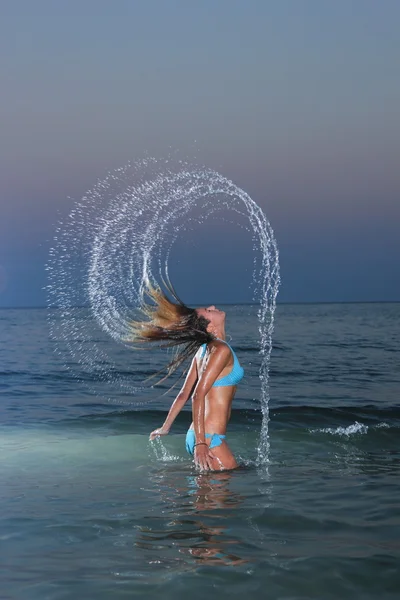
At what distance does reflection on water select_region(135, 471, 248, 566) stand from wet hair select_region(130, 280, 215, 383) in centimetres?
128

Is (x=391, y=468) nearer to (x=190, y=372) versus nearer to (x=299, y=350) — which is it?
(x=190, y=372)

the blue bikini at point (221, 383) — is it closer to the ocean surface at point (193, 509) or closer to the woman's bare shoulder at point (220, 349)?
the woman's bare shoulder at point (220, 349)

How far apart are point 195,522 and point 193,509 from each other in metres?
0.48

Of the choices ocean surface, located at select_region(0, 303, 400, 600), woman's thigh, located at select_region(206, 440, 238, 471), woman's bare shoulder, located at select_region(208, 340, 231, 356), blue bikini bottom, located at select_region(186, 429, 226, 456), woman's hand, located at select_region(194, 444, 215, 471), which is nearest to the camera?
ocean surface, located at select_region(0, 303, 400, 600)

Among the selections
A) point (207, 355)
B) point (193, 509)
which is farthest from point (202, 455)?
point (207, 355)

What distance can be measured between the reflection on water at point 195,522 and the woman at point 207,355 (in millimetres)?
295

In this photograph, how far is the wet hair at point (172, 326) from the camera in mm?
8750

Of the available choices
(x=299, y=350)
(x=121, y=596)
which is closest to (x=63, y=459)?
(x=121, y=596)

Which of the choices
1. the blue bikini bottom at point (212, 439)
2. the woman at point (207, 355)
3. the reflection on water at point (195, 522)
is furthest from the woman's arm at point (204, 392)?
the reflection on water at point (195, 522)

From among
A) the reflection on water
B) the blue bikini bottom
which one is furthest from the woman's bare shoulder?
the reflection on water

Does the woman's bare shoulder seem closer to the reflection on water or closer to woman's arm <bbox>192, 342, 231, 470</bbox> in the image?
woman's arm <bbox>192, 342, 231, 470</bbox>

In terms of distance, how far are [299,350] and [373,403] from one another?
55.6 feet

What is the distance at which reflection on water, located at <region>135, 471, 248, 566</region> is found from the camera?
5.98 meters

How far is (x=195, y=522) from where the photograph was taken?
691 centimetres
